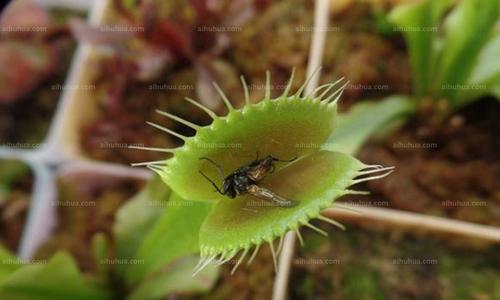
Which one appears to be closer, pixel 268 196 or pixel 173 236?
pixel 268 196

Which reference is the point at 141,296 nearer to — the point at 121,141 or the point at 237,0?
the point at 121,141

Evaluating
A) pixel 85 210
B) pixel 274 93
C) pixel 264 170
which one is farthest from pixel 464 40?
pixel 85 210

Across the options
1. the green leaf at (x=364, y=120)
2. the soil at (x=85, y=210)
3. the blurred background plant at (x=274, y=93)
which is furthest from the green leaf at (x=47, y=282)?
the green leaf at (x=364, y=120)

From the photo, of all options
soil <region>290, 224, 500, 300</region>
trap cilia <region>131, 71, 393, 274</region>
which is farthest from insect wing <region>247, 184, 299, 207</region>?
soil <region>290, 224, 500, 300</region>

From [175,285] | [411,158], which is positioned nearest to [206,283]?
[175,285]

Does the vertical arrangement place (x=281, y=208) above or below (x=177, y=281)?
above

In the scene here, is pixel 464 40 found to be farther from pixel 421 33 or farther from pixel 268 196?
pixel 268 196

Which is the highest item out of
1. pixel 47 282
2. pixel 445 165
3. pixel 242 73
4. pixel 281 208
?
pixel 242 73
